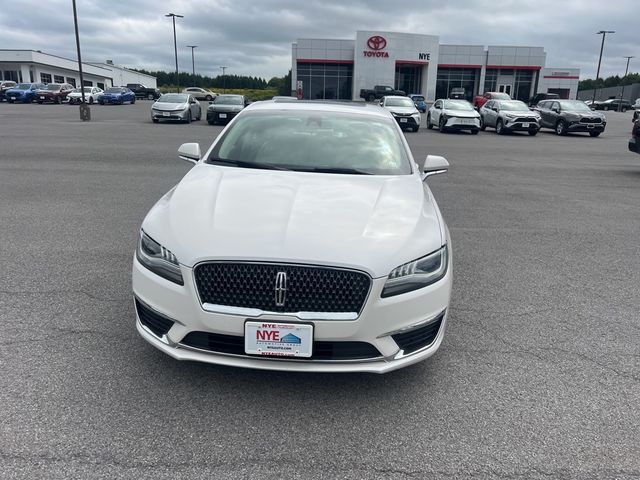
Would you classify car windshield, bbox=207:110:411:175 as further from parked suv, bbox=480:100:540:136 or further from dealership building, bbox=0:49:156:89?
dealership building, bbox=0:49:156:89

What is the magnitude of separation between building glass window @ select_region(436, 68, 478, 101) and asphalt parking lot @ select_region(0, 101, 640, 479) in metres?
63.9

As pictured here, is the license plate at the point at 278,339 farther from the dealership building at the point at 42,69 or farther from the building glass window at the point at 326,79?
the dealership building at the point at 42,69

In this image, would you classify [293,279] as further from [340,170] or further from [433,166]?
[433,166]

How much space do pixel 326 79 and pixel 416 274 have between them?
63.4 meters

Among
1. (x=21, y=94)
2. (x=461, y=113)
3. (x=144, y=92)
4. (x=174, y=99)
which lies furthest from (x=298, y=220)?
(x=144, y=92)

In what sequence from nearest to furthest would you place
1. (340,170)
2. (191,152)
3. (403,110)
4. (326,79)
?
(340,170) < (191,152) < (403,110) < (326,79)

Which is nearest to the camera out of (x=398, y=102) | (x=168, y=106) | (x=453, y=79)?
(x=168, y=106)

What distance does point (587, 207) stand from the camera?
8.73 m

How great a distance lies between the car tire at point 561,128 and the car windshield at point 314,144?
23.1 meters

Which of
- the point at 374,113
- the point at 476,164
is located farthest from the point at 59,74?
the point at 374,113

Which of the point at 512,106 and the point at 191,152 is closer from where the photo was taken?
the point at 191,152

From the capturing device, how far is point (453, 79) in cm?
6606

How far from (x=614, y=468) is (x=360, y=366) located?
4.32ft

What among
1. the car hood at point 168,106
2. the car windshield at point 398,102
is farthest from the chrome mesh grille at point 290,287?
the car hood at point 168,106
